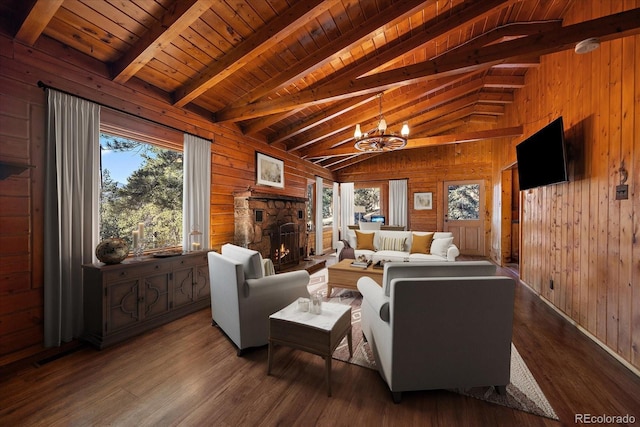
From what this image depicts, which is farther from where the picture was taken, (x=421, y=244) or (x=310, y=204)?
(x=310, y=204)

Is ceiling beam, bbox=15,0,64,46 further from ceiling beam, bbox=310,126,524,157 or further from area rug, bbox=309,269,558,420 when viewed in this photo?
ceiling beam, bbox=310,126,524,157

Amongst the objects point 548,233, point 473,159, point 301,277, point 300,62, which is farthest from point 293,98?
point 473,159

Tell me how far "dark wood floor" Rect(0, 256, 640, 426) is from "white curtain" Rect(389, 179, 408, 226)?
5639 millimetres

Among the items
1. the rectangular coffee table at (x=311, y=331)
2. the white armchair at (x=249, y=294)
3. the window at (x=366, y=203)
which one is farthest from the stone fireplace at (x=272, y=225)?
the window at (x=366, y=203)

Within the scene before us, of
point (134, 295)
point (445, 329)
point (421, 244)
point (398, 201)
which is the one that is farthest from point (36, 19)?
point (398, 201)

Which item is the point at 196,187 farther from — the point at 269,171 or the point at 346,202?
the point at 346,202

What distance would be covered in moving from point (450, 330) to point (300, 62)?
10.3ft

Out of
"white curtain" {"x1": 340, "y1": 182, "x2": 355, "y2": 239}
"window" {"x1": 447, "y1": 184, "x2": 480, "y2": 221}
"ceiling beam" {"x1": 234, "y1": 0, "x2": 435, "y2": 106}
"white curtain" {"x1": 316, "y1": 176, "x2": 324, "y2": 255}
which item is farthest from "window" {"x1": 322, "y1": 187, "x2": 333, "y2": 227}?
"ceiling beam" {"x1": 234, "y1": 0, "x2": 435, "y2": 106}

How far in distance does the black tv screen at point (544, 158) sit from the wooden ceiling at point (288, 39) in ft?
2.94

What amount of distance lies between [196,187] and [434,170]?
6.64m

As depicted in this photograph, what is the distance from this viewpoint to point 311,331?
71.2 inches

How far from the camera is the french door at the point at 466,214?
709cm

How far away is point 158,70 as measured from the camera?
2887mm

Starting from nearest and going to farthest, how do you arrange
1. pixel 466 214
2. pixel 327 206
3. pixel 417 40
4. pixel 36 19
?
pixel 36 19 < pixel 417 40 < pixel 466 214 < pixel 327 206
